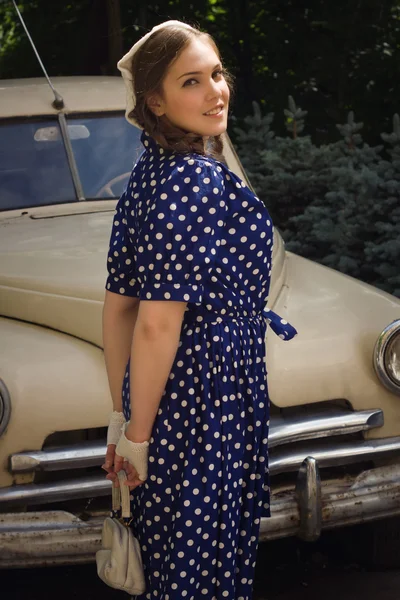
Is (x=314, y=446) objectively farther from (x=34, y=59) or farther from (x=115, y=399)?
(x=34, y=59)

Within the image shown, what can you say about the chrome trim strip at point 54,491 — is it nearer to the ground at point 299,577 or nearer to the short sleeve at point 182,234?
the ground at point 299,577

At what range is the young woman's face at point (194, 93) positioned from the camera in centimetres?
201

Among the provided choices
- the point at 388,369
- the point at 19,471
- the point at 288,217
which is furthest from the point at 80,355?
the point at 288,217

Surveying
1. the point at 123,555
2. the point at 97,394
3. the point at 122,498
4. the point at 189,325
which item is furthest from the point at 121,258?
the point at 97,394

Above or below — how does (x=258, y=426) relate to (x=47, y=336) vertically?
above

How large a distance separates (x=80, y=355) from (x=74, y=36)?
16.0 ft

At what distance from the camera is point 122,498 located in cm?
212

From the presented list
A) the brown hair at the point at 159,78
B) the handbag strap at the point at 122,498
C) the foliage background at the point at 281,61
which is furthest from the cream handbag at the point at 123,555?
the foliage background at the point at 281,61

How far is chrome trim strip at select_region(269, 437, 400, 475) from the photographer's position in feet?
9.71

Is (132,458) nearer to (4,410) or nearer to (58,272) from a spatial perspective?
(4,410)

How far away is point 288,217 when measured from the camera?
617 cm

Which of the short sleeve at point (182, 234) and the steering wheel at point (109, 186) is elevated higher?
the short sleeve at point (182, 234)

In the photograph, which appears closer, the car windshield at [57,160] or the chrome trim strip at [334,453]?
the chrome trim strip at [334,453]

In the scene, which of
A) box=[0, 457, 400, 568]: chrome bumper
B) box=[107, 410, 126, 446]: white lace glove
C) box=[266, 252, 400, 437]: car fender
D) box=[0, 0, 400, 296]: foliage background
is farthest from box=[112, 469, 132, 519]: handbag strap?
box=[0, 0, 400, 296]: foliage background
